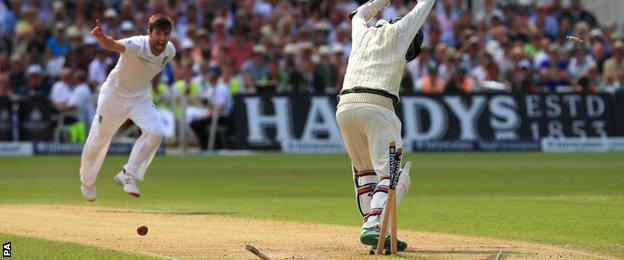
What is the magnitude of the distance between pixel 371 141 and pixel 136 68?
447 centimetres

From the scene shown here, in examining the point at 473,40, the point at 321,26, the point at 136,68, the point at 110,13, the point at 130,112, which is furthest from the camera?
the point at 321,26

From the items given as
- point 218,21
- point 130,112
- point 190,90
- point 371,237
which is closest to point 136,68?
point 130,112

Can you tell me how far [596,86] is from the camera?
2578 cm

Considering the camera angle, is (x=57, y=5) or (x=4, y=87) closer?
(x=4, y=87)

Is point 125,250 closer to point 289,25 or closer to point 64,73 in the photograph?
point 64,73

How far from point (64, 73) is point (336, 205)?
35.9 ft

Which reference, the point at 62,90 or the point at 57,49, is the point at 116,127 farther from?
the point at 57,49

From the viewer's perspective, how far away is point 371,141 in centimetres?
930

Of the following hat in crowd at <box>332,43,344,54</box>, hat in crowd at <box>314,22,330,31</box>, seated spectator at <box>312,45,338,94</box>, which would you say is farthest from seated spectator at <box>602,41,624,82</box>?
hat in crowd at <box>314,22,330,31</box>

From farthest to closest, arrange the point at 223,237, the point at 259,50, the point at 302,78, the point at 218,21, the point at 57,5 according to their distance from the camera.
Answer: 1. the point at 57,5
2. the point at 218,21
3. the point at 259,50
4. the point at 302,78
5. the point at 223,237

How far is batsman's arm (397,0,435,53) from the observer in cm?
941

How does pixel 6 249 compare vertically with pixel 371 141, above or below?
below

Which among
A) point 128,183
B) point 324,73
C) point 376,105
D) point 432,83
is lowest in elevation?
point 432,83

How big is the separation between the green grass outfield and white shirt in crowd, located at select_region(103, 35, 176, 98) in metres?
1.18
